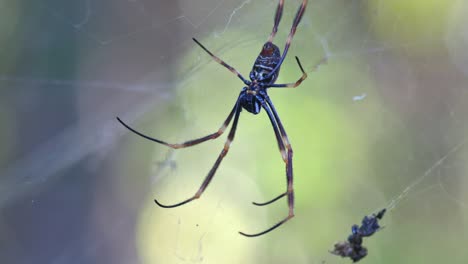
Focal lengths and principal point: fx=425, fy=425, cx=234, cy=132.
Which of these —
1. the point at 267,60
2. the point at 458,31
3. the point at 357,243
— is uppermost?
the point at 267,60

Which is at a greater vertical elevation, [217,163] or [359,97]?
[217,163]

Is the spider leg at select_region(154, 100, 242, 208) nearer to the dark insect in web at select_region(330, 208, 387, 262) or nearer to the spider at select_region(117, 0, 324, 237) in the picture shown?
the spider at select_region(117, 0, 324, 237)

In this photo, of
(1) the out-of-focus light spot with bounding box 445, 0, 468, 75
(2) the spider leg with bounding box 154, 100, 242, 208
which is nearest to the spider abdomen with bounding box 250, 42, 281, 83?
(2) the spider leg with bounding box 154, 100, 242, 208

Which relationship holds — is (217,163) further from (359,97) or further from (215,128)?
(359,97)

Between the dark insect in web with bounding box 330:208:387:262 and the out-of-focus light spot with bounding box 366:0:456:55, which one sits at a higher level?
the out-of-focus light spot with bounding box 366:0:456:55

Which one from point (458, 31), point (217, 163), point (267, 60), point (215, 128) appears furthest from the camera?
point (458, 31)

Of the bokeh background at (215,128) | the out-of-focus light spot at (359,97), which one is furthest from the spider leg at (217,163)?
the out-of-focus light spot at (359,97)

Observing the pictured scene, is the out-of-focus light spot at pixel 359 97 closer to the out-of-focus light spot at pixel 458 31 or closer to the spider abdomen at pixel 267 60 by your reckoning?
the out-of-focus light spot at pixel 458 31

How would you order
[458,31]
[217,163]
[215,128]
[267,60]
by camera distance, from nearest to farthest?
[267,60] → [217,163] → [215,128] → [458,31]

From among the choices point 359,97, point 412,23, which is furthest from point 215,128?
point 412,23
